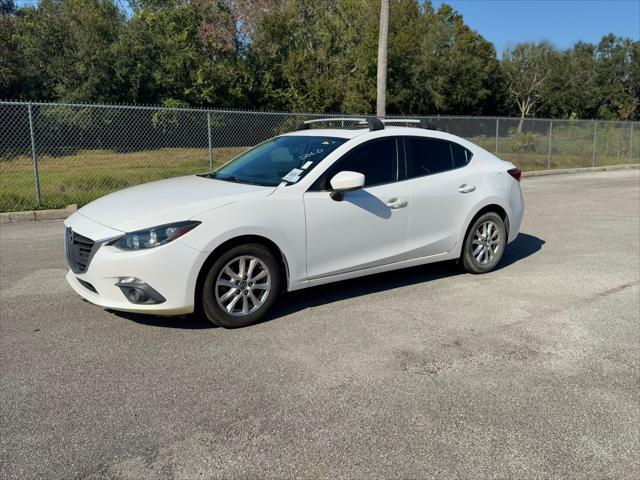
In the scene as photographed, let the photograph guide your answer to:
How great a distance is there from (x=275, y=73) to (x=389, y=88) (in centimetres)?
1040

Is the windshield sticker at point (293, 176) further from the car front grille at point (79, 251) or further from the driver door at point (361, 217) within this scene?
the car front grille at point (79, 251)

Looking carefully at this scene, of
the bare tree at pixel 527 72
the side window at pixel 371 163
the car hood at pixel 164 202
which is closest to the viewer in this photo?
the car hood at pixel 164 202

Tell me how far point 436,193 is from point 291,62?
113ft

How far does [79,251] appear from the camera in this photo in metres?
4.30

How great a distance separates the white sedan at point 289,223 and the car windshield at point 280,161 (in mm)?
17

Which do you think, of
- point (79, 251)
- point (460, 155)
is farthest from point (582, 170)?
point (79, 251)

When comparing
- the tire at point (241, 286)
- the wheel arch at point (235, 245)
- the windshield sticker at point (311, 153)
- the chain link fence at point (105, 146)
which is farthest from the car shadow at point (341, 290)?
the chain link fence at point (105, 146)

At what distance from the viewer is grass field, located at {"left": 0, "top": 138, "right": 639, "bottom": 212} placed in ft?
35.4

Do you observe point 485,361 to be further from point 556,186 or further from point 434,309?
point 556,186

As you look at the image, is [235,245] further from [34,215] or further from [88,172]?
[88,172]

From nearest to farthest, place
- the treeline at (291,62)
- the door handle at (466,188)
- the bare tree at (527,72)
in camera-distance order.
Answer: the door handle at (466,188) < the treeline at (291,62) < the bare tree at (527,72)

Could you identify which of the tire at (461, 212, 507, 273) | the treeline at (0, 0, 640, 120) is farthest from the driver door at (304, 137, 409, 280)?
the treeline at (0, 0, 640, 120)

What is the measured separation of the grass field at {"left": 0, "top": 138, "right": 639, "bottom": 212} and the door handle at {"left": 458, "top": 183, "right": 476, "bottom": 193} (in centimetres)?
807

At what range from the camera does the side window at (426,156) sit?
5465mm
